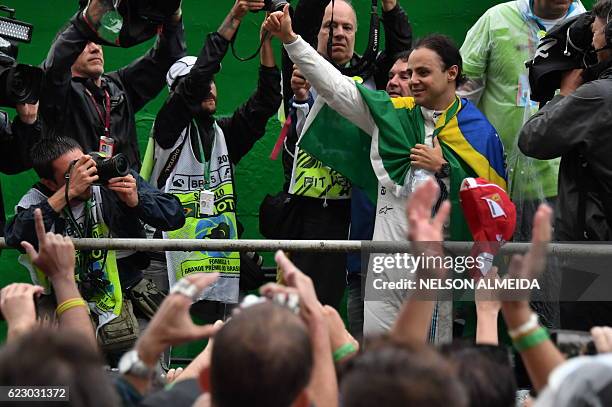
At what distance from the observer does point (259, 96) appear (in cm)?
586

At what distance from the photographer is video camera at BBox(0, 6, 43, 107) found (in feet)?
15.9

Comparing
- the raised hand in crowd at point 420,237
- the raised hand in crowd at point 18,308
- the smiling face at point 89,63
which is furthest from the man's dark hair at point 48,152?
the raised hand in crowd at point 420,237

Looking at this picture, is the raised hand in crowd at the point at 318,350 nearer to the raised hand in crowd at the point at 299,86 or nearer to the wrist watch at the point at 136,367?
the wrist watch at the point at 136,367

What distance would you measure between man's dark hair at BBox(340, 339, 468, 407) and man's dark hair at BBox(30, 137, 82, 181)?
289 cm

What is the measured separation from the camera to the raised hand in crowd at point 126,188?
15.3 ft

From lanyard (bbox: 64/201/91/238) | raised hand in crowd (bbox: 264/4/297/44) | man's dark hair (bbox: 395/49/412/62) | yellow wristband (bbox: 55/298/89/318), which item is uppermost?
raised hand in crowd (bbox: 264/4/297/44)

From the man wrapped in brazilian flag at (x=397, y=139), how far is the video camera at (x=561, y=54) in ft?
1.18

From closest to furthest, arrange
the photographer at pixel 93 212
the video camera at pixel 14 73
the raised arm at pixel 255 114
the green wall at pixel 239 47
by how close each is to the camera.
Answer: the photographer at pixel 93 212 → the video camera at pixel 14 73 → the raised arm at pixel 255 114 → the green wall at pixel 239 47

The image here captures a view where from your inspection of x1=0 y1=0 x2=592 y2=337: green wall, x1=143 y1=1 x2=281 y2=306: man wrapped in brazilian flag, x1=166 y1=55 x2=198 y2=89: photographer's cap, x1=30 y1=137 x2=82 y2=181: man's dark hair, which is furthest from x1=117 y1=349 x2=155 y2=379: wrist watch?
x1=0 y1=0 x2=592 y2=337: green wall

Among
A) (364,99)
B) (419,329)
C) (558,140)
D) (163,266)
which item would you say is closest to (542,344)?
(419,329)

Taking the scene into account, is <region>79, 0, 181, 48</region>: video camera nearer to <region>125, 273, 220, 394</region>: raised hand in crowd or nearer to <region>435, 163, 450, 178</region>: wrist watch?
<region>435, 163, 450, 178</region>: wrist watch

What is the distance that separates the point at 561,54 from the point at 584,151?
0.54 m

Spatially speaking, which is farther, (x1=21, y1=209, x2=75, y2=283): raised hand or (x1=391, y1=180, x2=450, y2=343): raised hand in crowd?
(x1=21, y1=209, x2=75, y2=283): raised hand

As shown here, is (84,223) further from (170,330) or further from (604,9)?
(604,9)
